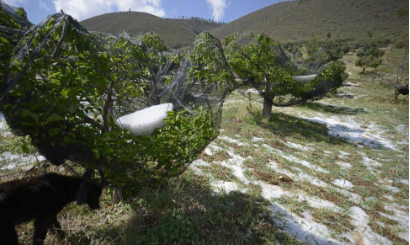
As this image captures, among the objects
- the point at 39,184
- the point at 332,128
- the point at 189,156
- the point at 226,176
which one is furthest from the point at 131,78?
the point at 332,128

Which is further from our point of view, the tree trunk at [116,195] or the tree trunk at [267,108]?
the tree trunk at [267,108]

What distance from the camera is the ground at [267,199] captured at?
2258 mm

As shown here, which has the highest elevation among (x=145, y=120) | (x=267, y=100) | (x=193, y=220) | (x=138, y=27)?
(x=138, y=27)

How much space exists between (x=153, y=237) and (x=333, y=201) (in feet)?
10.7

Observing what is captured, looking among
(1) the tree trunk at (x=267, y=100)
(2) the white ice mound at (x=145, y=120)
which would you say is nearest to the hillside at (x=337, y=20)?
(1) the tree trunk at (x=267, y=100)

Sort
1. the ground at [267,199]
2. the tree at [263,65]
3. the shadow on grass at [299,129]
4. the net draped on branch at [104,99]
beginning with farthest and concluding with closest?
the shadow on grass at [299,129] < the tree at [263,65] < the ground at [267,199] < the net draped on branch at [104,99]

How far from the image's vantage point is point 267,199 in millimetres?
3258

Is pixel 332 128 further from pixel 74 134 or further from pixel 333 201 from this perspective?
pixel 74 134

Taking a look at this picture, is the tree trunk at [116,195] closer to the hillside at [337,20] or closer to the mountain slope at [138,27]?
the mountain slope at [138,27]

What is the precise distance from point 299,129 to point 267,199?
17.8ft

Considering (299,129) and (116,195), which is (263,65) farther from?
(116,195)

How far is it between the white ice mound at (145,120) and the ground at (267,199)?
3.39 feet

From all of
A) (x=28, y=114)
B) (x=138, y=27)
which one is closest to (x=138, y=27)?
(x=138, y=27)

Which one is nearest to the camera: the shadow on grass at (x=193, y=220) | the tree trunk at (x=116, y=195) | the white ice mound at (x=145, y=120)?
the white ice mound at (x=145, y=120)
